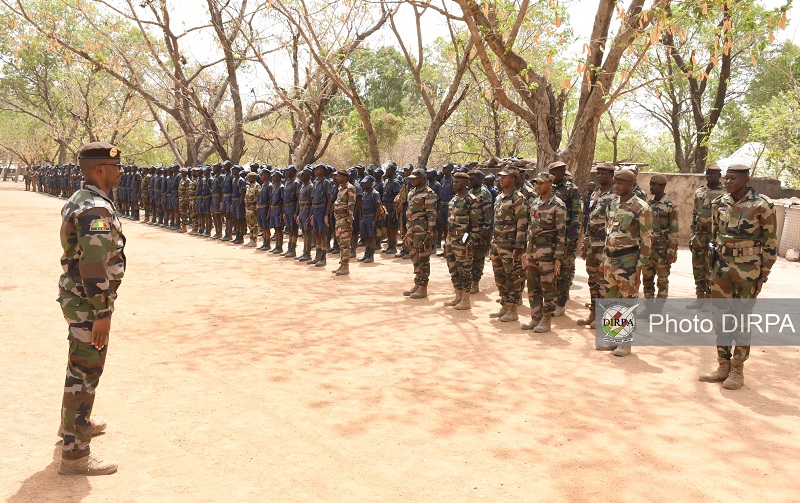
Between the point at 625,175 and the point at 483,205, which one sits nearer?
the point at 625,175

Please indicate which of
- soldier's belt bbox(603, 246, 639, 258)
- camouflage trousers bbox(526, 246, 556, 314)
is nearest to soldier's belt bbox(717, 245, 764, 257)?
soldier's belt bbox(603, 246, 639, 258)

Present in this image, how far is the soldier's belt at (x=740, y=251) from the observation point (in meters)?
5.18

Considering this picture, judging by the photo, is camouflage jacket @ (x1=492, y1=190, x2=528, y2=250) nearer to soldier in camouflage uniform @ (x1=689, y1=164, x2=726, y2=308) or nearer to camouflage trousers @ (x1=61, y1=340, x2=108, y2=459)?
soldier in camouflage uniform @ (x1=689, y1=164, x2=726, y2=308)

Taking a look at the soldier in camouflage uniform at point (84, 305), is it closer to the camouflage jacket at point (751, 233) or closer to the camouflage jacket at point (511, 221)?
the camouflage jacket at point (751, 233)

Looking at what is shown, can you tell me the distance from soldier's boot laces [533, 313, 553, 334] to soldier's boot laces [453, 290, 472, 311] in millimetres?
1341

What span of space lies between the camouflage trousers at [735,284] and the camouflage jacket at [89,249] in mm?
4849

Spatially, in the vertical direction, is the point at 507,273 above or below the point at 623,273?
below

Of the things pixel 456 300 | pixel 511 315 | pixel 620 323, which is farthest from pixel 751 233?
pixel 456 300

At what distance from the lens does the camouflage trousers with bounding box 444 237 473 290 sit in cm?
829

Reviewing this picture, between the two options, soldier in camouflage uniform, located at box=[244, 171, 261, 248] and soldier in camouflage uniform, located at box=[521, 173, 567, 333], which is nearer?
soldier in camouflage uniform, located at box=[521, 173, 567, 333]

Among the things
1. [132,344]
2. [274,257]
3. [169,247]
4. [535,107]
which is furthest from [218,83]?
[132,344]

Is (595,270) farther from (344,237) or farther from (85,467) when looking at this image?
(85,467)

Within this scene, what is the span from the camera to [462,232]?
326 inches

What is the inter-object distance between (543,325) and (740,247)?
8.53 feet
